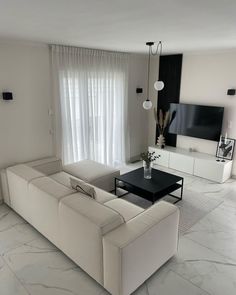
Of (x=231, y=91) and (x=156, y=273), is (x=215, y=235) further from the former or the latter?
(x=231, y=91)

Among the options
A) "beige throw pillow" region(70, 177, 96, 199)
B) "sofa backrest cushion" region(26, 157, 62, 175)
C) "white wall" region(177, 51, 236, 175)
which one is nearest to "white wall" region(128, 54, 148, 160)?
"white wall" region(177, 51, 236, 175)

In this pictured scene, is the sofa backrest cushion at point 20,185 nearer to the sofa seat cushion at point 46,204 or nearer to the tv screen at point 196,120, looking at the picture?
the sofa seat cushion at point 46,204

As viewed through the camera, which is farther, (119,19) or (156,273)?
(156,273)

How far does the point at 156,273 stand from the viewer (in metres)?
2.70

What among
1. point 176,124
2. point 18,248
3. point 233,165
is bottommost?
point 18,248

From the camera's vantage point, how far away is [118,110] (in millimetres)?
5652

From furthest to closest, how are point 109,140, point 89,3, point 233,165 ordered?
point 109,140 → point 233,165 → point 89,3

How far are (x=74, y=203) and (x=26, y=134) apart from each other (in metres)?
2.13

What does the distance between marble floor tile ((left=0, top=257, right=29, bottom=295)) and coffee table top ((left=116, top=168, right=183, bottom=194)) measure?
2.09m

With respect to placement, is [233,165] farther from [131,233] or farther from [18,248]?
[18,248]

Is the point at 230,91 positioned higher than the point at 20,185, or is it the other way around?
the point at 230,91

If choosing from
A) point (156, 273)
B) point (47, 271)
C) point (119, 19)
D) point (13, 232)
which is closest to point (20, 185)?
point (13, 232)

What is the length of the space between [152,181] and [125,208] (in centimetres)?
116

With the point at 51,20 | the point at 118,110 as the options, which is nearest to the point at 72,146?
the point at 118,110
